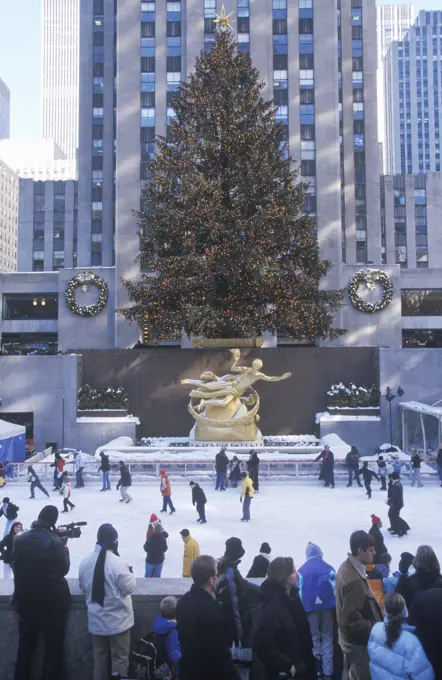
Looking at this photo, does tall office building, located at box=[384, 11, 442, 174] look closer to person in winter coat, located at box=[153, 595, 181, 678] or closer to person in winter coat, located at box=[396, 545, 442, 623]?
person in winter coat, located at box=[396, 545, 442, 623]

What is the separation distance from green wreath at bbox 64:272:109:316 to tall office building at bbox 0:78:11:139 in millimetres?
132024

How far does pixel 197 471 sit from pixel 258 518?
6.65 m

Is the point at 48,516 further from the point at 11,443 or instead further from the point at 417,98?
the point at 417,98

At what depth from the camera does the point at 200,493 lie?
1652 centimetres

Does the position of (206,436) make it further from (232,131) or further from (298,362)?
(232,131)

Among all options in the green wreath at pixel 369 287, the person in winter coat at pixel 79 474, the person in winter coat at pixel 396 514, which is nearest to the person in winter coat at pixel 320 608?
the person in winter coat at pixel 396 514

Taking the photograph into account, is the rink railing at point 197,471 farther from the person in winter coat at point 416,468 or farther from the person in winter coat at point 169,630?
the person in winter coat at point 169,630

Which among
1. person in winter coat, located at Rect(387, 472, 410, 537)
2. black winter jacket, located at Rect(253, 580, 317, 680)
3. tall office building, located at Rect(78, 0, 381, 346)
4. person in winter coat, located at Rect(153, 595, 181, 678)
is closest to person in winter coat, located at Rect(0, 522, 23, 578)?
person in winter coat, located at Rect(153, 595, 181, 678)

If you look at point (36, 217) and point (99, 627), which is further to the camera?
point (36, 217)

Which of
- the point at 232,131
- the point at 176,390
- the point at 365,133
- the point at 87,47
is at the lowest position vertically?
the point at 176,390

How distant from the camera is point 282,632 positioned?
504cm

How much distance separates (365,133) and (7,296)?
134 feet

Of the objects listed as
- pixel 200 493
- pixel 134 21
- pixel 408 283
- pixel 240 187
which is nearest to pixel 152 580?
pixel 200 493

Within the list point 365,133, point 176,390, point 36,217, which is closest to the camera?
point 176,390
